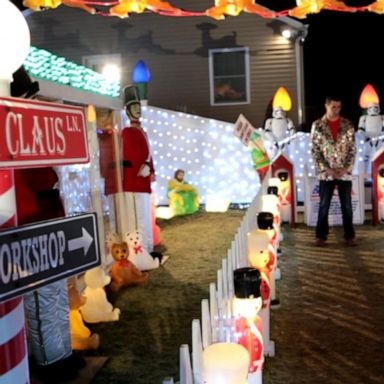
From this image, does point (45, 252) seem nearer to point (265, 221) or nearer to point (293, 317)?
point (265, 221)

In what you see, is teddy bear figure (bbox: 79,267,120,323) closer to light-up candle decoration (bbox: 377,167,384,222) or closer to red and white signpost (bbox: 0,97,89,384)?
red and white signpost (bbox: 0,97,89,384)

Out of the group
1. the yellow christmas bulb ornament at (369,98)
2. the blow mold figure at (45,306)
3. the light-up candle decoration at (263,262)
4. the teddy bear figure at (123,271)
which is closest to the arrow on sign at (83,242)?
the blow mold figure at (45,306)

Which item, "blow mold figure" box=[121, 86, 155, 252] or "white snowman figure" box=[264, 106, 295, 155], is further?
"white snowman figure" box=[264, 106, 295, 155]

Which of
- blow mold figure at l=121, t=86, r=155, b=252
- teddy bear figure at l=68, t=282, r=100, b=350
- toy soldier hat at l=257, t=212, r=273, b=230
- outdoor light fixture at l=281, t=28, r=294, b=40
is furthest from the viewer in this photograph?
outdoor light fixture at l=281, t=28, r=294, b=40

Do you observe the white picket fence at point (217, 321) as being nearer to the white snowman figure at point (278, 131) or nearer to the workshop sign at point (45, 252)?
the workshop sign at point (45, 252)

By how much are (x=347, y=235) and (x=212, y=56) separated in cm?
859

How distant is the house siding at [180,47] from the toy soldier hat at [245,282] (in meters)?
12.0

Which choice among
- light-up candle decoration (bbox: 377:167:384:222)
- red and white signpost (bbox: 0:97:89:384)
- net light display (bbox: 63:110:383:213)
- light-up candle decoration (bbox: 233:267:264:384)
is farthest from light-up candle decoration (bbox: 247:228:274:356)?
net light display (bbox: 63:110:383:213)

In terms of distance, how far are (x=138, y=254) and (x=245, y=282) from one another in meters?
3.53

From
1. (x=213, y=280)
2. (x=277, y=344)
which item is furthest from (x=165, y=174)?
(x=277, y=344)

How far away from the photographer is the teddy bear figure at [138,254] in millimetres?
6461

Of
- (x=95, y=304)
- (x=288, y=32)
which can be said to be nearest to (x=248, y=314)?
(x=95, y=304)

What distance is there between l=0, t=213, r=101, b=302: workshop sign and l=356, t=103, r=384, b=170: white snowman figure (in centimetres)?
1087

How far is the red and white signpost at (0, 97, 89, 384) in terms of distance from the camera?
5.81 feet
